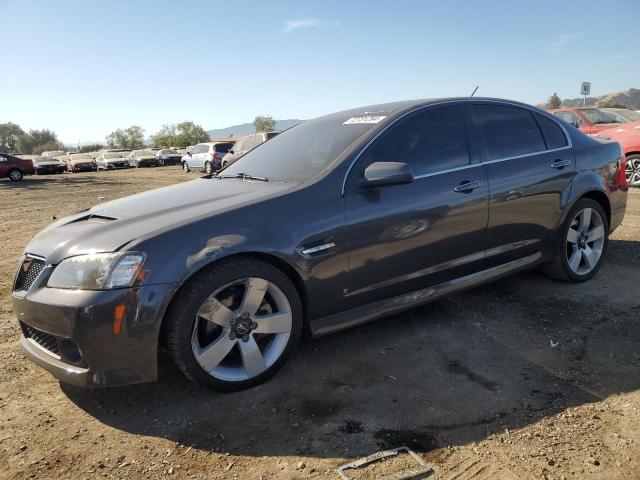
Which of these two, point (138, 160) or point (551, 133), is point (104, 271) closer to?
point (551, 133)

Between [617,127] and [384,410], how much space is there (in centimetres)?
1016

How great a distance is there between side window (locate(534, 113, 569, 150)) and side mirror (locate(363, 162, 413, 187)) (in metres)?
1.81

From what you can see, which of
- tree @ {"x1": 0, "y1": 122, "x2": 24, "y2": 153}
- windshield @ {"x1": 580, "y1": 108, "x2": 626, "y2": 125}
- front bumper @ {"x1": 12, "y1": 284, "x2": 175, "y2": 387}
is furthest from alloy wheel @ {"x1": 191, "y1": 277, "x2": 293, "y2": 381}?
tree @ {"x1": 0, "y1": 122, "x2": 24, "y2": 153}

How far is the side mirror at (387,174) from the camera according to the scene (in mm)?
2854

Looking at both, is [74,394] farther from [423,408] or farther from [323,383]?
[423,408]

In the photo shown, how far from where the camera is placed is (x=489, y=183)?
3.48m

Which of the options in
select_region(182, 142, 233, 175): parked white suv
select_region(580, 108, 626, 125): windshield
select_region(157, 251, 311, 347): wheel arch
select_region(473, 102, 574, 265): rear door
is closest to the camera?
select_region(157, 251, 311, 347): wheel arch

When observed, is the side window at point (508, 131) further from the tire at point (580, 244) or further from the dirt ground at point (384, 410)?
the dirt ground at point (384, 410)

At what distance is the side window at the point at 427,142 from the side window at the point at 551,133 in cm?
94

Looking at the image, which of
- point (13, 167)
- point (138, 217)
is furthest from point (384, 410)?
point (13, 167)

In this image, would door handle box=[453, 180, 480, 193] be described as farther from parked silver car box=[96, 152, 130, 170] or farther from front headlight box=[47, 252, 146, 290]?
parked silver car box=[96, 152, 130, 170]

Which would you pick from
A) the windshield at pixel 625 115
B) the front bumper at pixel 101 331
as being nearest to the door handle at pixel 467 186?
the front bumper at pixel 101 331

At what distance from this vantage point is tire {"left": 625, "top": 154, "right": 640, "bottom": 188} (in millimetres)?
9453

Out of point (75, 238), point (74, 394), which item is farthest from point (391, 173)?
point (74, 394)
